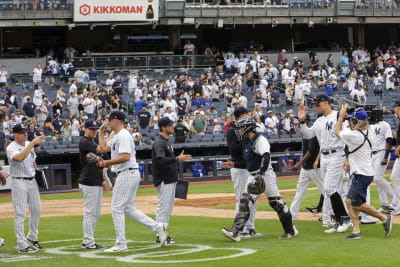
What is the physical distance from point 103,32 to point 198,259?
3368cm

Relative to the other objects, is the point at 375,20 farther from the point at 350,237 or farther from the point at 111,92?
the point at 350,237

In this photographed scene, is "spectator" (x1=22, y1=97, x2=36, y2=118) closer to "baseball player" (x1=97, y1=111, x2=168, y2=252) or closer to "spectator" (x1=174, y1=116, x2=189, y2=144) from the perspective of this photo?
"spectator" (x1=174, y1=116, x2=189, y2=144)

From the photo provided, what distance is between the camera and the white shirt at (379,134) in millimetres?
13656

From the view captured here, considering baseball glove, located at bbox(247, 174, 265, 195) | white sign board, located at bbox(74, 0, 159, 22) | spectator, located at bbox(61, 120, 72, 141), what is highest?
white sign board, located at bbox(74, 0, 159, 22)

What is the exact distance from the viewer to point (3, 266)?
9.29 m

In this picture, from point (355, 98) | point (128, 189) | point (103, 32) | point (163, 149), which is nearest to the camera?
point (128, 189)

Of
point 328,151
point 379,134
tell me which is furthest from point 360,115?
point 379,134

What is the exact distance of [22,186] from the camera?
35.0 ft

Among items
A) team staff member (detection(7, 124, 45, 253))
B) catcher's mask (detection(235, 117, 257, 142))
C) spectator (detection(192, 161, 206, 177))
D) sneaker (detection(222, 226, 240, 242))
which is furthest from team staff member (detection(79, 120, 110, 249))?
spectator (detection(192, 161, 206, 177))

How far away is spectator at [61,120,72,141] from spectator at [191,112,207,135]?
477 centimetres

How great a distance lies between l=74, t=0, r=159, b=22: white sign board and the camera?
36.4 metres

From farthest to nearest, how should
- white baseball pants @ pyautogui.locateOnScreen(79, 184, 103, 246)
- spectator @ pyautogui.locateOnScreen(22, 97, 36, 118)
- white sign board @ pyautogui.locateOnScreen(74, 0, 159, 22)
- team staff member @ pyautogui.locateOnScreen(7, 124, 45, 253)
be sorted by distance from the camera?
white sign board @ pyautogui.locateOnScreen(74, 0, 159, 22)
spectator @ pyautogui.locateOnScreen(22, 97, 36, 118)
white baseball pants @ pyautogui.locateOnScreen(79, 184, 103, 246)
team staff member @ pyautogui.locateOnScreen(7, 124, 45, 253)

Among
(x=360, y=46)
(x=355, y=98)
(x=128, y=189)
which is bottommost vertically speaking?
(x=128, y=189)

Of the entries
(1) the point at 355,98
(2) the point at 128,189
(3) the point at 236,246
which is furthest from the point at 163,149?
(1) the point at 355,98
